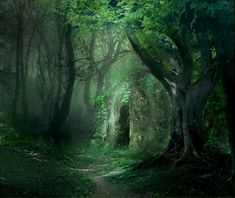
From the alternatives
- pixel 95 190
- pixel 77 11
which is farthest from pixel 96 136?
pixel 95 190

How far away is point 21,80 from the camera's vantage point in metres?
32.3

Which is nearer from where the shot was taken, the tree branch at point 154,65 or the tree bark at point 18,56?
the tree branch at point 154,65

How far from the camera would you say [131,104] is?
24859 millimetres

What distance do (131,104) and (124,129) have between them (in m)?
4.03

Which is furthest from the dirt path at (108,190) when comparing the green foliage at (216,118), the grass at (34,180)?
the green foliage at (216,118)

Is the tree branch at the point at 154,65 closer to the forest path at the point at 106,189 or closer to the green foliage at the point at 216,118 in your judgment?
the green foliage at the point at 216,118

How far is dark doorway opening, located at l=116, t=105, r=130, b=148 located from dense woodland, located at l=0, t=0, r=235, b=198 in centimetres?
7

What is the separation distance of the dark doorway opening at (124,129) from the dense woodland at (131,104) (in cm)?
7

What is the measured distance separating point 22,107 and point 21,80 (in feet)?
8.73

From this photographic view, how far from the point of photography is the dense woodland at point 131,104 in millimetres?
10688

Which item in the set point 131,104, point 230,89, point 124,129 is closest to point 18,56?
point 124,129

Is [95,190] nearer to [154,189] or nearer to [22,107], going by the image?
[154,189]

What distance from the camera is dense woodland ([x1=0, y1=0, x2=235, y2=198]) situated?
10688mm

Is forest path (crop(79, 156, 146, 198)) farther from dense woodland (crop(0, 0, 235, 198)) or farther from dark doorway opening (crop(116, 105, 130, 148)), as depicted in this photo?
dark doorway opening (crop(116, 105, 130, 148))
